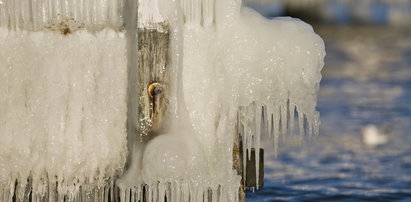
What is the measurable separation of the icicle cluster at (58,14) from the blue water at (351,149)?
6.35ft

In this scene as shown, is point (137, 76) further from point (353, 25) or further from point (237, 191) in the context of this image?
point (353, 25)

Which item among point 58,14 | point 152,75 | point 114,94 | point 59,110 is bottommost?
point 59,110

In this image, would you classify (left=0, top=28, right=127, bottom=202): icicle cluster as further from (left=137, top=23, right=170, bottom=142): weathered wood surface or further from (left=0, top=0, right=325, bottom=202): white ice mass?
(left=137, top=23, right=170, bottom=142): weathered wood surface

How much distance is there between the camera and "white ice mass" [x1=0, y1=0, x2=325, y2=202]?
644cm

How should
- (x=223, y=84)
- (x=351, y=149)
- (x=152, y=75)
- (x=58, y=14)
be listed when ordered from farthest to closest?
(x=351, y=149) < (x=223, y=84) < (x=152, y=75) < (x=58, y=14)

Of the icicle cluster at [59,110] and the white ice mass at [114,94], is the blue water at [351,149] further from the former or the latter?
the icicle cluster at [59,110]

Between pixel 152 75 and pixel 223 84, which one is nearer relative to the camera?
pixel 152 75

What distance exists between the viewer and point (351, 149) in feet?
50.3

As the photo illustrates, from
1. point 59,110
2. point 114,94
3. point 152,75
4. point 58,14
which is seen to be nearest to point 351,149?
point 152,75

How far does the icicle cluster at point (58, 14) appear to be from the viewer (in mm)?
6402

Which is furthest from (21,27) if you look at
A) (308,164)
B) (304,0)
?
(304,0)

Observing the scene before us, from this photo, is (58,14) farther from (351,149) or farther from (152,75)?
(351,149)

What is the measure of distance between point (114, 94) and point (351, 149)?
9362 millimetres

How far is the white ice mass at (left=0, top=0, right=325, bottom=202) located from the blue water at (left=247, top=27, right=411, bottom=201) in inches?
39.5
